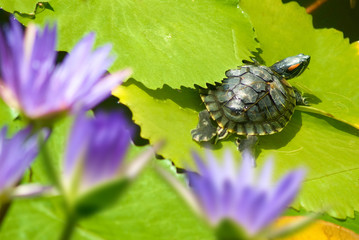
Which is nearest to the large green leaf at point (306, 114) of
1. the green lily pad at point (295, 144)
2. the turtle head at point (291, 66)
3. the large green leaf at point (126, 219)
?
the green lily pad at point (295, 144)

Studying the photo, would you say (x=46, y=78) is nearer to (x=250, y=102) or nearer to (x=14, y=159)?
(x=14, y=159)

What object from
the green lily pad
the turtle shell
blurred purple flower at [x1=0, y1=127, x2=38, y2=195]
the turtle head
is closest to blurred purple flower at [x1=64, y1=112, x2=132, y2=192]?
blurred purple flower at [x1=0, y1=127, x2=38, y2=195]

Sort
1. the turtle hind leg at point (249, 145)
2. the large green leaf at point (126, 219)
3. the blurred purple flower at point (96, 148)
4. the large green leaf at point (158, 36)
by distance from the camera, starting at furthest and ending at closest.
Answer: the turtle hind leg at point (249, 145) → the large green leaf at point (158, 36) → the large green leaf at point (126, 219) → the blurred purple flower at point (96, 148)

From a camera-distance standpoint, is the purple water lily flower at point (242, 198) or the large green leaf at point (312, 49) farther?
the large green leaf at point (312, 49)

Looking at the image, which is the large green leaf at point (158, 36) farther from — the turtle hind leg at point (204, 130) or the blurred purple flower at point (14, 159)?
the blurred purple flower at point (14, 159)

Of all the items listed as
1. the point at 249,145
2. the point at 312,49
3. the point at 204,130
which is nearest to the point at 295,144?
the point at 249,145

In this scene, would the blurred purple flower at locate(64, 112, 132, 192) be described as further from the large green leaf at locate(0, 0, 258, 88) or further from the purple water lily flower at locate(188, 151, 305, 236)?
the large green leaf at locate(0, 0, 258, 88)

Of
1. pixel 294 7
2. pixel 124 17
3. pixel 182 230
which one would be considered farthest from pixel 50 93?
pixel 294 7
